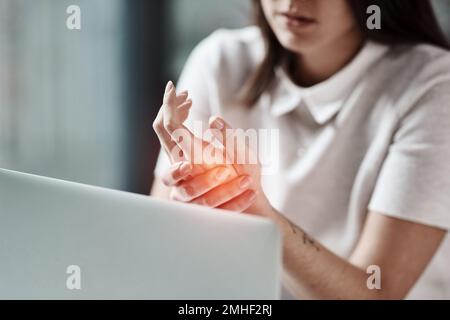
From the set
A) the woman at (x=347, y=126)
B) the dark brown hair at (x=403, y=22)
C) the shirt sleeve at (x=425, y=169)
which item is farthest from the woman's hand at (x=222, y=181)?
the dark brown hair at (x=403, y=22)

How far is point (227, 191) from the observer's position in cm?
60

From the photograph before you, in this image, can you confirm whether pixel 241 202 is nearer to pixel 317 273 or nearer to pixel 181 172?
pixel 181 172

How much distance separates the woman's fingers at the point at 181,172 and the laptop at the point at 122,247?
15 cm

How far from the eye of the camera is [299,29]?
949mm

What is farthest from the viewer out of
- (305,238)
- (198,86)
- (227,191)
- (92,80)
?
(92,80)

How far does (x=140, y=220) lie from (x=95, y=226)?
0.15 feet

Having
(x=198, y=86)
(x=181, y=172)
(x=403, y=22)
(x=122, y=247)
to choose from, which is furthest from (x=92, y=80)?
(x=122, y=247)

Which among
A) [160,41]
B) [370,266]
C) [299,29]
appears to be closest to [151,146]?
[160,41]

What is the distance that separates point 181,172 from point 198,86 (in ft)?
1.55

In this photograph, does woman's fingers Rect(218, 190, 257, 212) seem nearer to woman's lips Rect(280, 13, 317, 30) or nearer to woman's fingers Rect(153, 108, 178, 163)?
woman's fingers Rect(153, 108, 178, 163)

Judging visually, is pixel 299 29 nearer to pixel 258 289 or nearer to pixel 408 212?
pixel 408 212

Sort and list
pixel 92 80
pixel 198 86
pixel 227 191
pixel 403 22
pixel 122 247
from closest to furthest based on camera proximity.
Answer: pixel 122 247, pixel 227 191, pixel 403 22, pixel 198 86, pixel 92 80

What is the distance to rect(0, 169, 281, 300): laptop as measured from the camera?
0.40 meters

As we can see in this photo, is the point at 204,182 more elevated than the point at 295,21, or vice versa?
the point at 295,21
